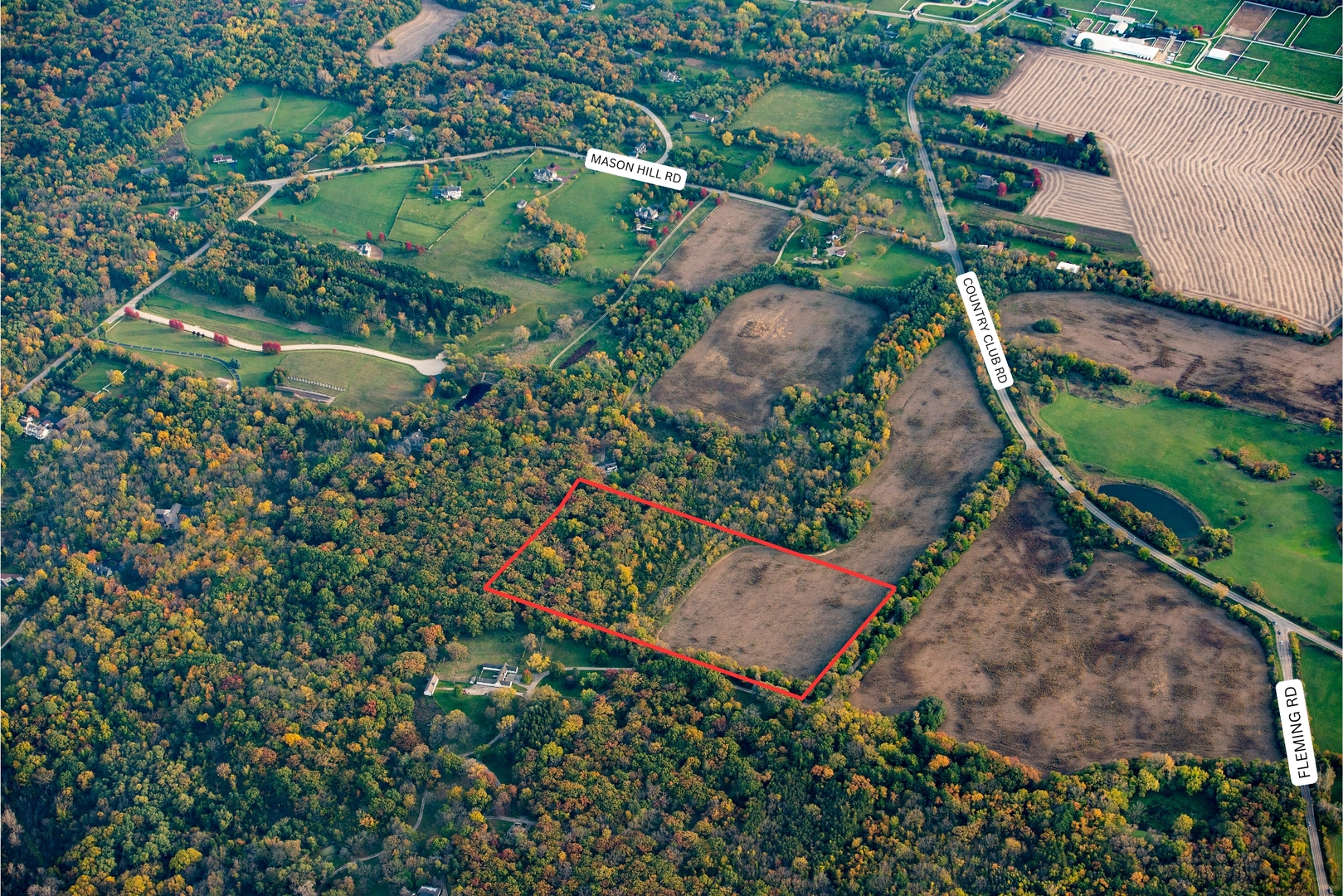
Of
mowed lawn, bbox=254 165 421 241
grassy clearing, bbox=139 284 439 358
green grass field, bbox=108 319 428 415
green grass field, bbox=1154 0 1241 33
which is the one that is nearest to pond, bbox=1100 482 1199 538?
green grass field, bbox=108 319 428 415

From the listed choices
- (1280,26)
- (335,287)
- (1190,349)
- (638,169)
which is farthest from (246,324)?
(1280,26)

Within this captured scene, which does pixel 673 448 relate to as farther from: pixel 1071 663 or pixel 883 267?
pixel 1071 663

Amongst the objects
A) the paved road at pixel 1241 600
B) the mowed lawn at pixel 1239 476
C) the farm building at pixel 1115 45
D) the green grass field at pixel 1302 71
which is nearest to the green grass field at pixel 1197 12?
the farm building at pixel 1115 45

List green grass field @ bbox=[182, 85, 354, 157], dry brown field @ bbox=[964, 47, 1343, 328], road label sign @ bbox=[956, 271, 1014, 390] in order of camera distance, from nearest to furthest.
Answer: road label sign @ bbox=[956, 271, 1014, 390]
dry brown field @ bbox=[964, 47, 1343, 328]
green grass field @ bbox=[182, 85, 354, 157]

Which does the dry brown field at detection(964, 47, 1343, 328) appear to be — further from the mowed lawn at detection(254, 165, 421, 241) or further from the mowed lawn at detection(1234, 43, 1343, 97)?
the mowed lawn at detection(254, 165, 421, 241)

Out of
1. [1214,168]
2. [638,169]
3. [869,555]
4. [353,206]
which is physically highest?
[1214,168]
